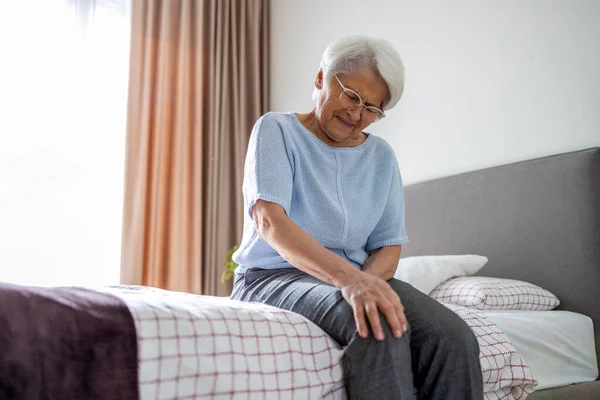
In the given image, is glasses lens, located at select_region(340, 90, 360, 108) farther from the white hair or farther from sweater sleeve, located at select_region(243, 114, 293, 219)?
sweater sleeve, located at select_region(243, 114, 293, 219)

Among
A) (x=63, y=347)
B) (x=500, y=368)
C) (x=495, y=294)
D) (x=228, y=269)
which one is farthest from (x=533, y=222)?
(x=228, y=269)

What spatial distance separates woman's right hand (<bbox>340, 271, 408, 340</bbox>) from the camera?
39.6 inches

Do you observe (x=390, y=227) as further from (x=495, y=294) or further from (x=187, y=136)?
(x=187, y=136)

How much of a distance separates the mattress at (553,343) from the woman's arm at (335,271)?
31.7 inches

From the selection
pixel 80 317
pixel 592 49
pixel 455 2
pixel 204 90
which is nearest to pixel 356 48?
pixel 80 317

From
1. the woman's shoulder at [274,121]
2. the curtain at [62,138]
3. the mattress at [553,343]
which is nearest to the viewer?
the woman's shoulder at [274,121]

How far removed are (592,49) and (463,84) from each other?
1.99ft

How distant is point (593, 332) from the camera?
2.00 m

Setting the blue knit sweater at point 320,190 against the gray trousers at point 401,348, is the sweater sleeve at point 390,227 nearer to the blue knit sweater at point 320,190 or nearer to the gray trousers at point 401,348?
the blue knit sweater at point 320,190

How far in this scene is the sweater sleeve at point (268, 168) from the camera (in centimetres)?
127

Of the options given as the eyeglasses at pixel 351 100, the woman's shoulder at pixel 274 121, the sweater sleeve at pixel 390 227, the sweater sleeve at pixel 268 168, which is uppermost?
the eyeglasses at pixel 351 100

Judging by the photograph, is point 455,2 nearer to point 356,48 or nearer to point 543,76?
point 543,76

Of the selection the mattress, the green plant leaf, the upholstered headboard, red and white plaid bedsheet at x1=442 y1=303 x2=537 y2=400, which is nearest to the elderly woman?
red and white plaid bedsheet at x1=442 y1=303 x2=537 y2=400

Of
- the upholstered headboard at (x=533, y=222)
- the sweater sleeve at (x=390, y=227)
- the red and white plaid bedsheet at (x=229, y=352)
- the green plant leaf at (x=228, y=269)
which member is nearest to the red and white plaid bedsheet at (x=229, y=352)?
the red and white plaid bedsheet at (x=229, y=352)
